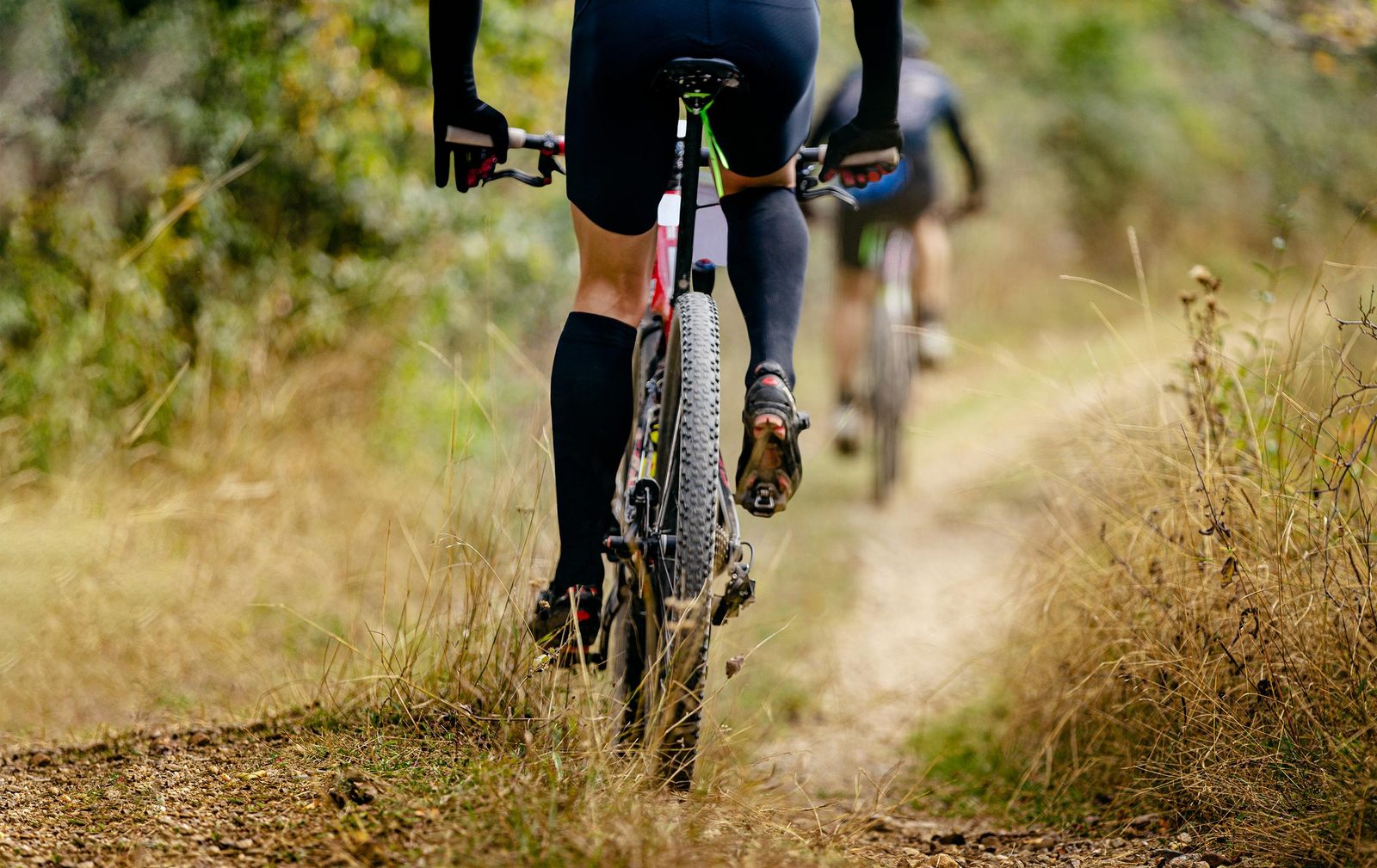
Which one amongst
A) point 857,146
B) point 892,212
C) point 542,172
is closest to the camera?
point 857,146

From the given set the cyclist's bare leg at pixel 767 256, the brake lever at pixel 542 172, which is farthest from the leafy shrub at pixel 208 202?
the cyclist's bare leg at pixel 767 256

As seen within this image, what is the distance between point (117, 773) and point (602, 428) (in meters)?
0.97

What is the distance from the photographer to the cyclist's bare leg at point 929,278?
591 centimetres

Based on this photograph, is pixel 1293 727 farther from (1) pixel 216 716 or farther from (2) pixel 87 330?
(2) pixel 87 330

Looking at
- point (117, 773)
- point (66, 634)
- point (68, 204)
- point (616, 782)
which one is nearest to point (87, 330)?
point (68, 204)

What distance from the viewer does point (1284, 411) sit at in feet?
7.86

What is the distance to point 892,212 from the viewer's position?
19.1 ft

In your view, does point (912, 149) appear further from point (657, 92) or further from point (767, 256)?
point (657, 92)

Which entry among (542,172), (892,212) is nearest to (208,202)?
(542,172)

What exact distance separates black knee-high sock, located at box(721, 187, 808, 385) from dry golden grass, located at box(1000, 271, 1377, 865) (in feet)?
2.57

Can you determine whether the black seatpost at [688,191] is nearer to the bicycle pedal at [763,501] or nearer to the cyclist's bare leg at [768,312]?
the cyclist's bare leg at [768,312]

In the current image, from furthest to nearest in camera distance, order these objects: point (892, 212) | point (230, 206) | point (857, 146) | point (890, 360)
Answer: point (892, 212) → point (890, 360) → point (230, 206) → point (857, 146)

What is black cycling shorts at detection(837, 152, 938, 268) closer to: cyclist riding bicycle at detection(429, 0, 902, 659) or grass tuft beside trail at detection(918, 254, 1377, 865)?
grass tuft beside trail at detection(918, 254, 1377, 865)

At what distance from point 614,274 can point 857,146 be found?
1.73 ft
